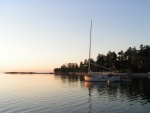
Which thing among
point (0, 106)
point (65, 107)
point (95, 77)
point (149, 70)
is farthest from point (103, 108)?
point (149, 70)

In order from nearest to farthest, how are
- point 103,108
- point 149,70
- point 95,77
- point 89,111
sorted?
point 89,111, point 103,108, point 95,77, point 149,70

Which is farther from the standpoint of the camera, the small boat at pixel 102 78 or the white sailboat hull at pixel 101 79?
the small boat at pixel 102 78

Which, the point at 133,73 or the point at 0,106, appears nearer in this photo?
the point at 0,106

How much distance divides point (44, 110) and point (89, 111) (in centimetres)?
659

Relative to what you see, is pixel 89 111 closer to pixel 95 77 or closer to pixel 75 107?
pixel 75 107

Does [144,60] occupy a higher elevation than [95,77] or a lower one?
higher

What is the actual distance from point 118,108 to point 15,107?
1597cm

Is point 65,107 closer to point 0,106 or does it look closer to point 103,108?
point 103,108

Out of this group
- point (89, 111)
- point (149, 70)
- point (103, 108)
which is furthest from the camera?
point (149, 70)

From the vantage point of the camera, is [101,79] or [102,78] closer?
[101,79]

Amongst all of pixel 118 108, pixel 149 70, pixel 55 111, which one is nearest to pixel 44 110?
pixel 55 111

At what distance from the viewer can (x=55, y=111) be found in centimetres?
3606

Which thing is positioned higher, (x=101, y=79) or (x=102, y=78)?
(x=102, y=78)

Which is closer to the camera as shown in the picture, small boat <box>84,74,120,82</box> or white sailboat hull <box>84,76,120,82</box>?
white sailboat hull <box>84,76,120,82</box>
